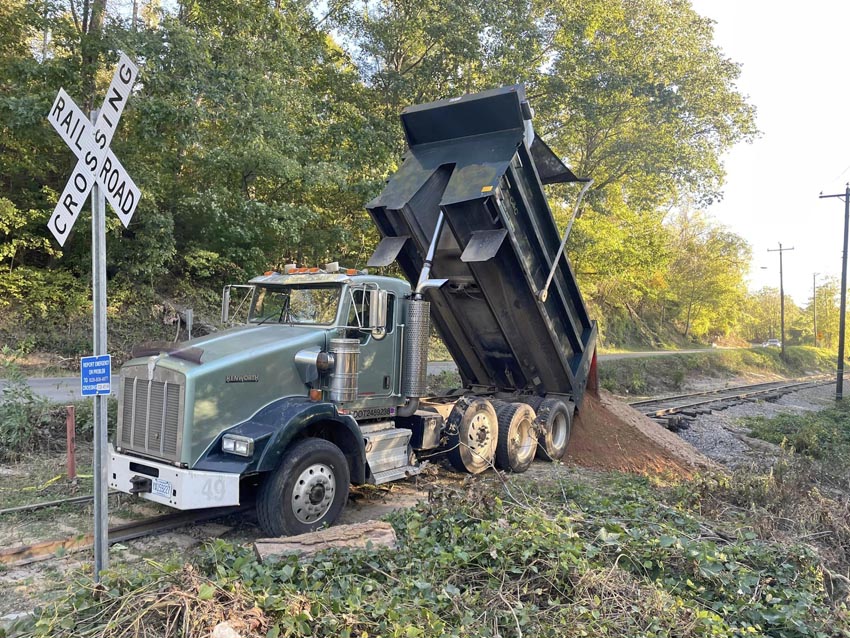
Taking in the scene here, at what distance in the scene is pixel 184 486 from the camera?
496 centimetres

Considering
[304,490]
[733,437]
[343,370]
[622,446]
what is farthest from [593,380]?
[304,490]

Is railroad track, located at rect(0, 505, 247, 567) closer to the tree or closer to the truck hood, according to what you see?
the truck hood

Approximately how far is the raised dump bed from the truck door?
109 cm

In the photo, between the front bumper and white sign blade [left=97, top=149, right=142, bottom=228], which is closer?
white sign blade [left=97, top=149, right=142, bottom=228]

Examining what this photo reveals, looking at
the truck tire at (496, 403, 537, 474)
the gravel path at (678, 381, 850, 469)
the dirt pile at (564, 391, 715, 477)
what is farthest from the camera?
the gravel path at (678, 381, 850, 469)

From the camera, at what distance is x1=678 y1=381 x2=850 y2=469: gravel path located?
10267 millimetres

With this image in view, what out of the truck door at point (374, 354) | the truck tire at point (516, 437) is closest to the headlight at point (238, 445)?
the truck door at point (374, 354)

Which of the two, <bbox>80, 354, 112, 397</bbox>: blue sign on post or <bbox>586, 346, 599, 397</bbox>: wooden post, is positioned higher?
<bbox>80, 354, 112, 397</bbox>: blue sign on post

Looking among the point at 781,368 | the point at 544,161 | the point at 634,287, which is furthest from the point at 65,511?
the point at 781,368

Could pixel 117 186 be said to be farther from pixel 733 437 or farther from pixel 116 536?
pixel 733 437

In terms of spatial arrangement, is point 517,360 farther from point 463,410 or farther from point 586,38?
point 586,38

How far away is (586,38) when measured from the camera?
19.7 meters

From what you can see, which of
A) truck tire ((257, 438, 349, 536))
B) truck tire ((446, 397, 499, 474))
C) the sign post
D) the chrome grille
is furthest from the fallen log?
truck tire ((446, 397, 499, 474))

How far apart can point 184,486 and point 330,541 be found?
57.6 inches
